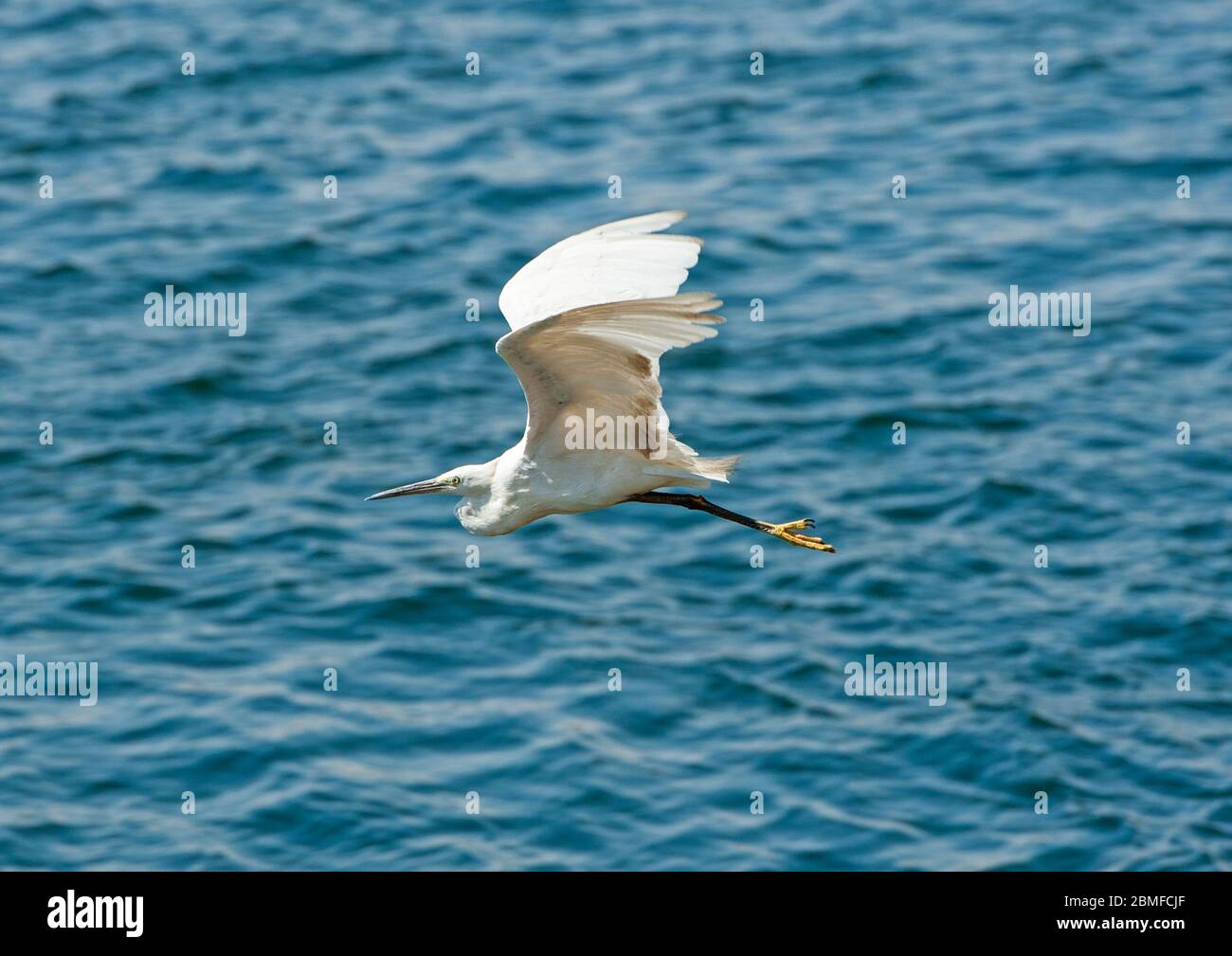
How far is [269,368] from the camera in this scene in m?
24.8

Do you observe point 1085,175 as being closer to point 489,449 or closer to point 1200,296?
point 1200,296

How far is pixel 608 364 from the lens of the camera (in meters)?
10.3

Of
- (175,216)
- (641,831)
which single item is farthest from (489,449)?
(175,216)

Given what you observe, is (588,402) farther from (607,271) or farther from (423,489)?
(423,489)

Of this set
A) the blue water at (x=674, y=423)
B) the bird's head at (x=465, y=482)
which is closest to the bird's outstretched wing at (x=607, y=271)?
the bird's head at (x=465, y=482)

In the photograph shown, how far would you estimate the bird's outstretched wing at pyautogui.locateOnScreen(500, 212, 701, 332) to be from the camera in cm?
1098

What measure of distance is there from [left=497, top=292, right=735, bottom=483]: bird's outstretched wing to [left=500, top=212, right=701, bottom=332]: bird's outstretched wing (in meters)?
0.58

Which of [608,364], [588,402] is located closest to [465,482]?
[588,402]

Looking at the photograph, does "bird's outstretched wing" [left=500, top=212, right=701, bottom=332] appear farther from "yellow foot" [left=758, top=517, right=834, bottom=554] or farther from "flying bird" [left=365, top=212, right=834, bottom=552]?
"yellow foot" [left=758, top=517, right=834, bottom=554]

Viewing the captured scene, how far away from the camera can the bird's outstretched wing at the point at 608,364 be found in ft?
31.1

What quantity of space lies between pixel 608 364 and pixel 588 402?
48cm

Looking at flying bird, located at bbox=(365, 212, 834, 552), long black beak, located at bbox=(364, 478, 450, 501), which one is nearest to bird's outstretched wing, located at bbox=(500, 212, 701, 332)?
flying bird, located at bbox=(365, 212, 834, 552)

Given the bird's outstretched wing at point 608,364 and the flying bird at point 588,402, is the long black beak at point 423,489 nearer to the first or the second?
the flying bird at point 588,402

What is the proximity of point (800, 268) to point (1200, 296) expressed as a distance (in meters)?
5.30
